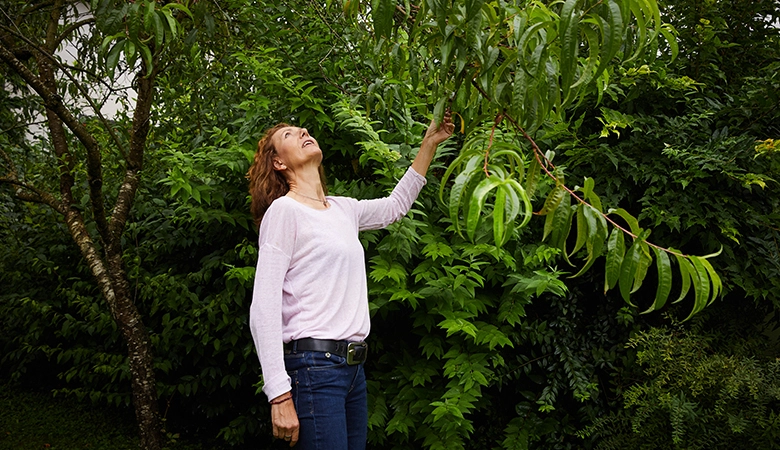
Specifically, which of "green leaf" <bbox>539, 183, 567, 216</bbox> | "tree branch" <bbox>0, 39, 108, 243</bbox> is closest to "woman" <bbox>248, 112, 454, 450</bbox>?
"green leaf" <bbox>539, 183, 567, 216</bbox>

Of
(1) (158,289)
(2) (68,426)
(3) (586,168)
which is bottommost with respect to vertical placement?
(2) (68,426)

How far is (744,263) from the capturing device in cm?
309

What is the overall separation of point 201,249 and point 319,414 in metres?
2.17

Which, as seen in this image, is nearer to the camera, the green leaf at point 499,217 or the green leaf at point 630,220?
the green leaf at point 499,217

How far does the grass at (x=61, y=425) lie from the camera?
3.85 m

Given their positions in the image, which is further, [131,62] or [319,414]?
[319,414]

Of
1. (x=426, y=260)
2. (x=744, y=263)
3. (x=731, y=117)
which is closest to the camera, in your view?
(x=426, y=260)

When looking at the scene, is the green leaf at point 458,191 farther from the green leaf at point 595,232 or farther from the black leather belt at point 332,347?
the black leather belt at point 332,347

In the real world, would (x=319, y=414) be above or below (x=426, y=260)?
below

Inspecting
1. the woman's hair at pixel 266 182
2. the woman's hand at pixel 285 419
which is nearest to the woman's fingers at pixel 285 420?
the woman's hand at pixel 285 419

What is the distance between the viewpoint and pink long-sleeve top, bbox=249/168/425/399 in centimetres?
177

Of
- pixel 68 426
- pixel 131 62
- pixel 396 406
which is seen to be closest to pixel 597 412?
pixel 396 406

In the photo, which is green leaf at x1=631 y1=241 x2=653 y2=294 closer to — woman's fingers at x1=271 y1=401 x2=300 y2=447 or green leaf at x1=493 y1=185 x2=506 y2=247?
green leaf at x1=493 y1=185 x2=506 y2=247

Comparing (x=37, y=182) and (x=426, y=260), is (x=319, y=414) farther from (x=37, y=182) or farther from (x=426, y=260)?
(x=37, y=182)
